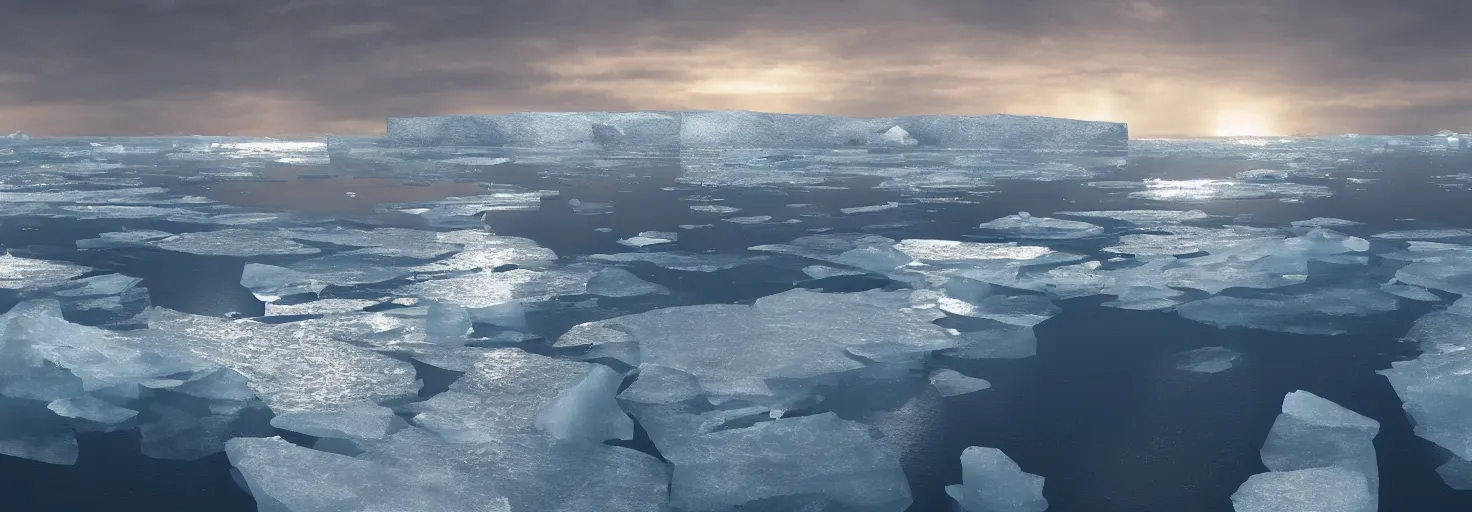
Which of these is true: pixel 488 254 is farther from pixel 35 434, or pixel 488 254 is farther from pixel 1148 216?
pixel 1148 216

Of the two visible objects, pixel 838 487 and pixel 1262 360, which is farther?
pixel 1262 360

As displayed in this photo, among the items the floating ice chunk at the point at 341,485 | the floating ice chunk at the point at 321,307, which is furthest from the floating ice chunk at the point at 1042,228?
the floating ice chunk at the point at 341,485

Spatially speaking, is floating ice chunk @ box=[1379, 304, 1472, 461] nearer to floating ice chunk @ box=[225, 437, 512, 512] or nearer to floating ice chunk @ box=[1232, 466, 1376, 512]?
floating ice chunk @ box=[1232, 466, 1376, 512]

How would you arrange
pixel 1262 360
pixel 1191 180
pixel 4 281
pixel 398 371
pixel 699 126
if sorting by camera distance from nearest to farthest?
pixel 398 371 → pixel 1262 360 → pixel 4 281 → pixel 1191 180 → pixel 699 126

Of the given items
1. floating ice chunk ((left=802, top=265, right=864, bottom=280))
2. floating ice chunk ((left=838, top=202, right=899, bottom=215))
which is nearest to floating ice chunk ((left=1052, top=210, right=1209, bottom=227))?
floating ice chunk ((left=838, top=202, right=899, bottom=215))

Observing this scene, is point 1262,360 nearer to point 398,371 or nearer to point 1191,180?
point 398,371

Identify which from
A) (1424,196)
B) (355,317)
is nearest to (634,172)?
(1424,196)

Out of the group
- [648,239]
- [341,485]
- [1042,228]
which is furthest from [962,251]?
[341,485]
